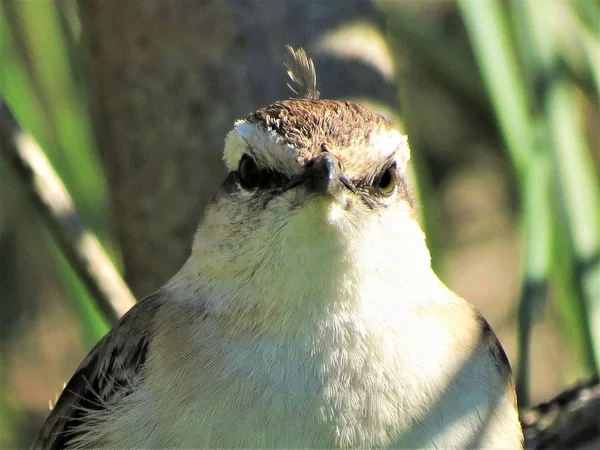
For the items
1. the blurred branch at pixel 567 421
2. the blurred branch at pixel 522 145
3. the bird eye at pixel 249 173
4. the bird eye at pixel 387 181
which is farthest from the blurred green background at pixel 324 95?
the bird eye at pixel 249 173

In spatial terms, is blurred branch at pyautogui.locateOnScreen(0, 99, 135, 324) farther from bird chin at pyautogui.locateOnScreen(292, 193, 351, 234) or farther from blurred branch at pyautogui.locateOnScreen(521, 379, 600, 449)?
blurred branch at pyautogui.locateOnScreen(521, 379, 600, 449)

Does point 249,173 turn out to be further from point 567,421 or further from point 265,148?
point 567,421

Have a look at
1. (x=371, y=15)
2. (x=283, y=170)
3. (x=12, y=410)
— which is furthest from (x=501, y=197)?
(x=283, y=170)

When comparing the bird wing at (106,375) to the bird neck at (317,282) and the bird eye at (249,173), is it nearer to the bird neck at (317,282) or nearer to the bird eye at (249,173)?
the bird neck at (317,282)

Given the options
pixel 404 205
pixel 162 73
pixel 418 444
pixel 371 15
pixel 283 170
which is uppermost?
pixel 162 73

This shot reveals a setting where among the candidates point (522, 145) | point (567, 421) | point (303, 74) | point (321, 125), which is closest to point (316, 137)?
point (321, 125)

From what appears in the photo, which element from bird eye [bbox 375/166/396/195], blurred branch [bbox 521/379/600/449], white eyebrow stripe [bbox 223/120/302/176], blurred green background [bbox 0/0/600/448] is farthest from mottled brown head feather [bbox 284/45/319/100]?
blurred branch [bbox 521/379/600/449]

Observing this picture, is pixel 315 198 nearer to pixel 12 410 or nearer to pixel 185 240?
pixel 185 240
